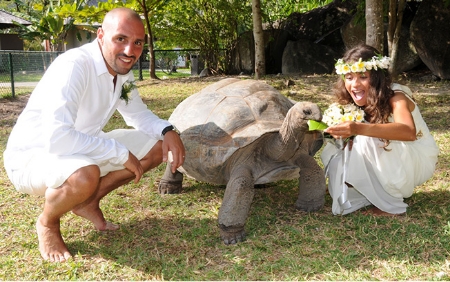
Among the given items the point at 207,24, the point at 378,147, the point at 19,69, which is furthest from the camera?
the point at 207,24

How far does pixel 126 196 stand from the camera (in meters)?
3.66

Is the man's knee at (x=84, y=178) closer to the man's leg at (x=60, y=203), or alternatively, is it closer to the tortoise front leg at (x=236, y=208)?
the man's leg at (x=60, y=203)

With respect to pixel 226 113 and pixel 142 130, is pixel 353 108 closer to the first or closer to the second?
pixel 226 113

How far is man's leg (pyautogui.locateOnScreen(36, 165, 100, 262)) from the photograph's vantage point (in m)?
2.40

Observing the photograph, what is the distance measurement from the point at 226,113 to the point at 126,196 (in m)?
1.07

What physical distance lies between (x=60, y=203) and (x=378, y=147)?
1981mm

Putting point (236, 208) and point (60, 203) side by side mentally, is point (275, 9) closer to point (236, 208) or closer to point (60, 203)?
point (236, 208)

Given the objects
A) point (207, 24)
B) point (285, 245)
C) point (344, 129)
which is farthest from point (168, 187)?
point (207, 24)

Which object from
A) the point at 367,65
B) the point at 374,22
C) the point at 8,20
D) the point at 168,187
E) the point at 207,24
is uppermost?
the point at 8,20

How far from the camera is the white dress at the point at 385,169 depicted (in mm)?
3045

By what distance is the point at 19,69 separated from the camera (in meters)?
9.44

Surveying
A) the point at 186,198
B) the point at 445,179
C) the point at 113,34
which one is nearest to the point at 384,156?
the point at 445,179

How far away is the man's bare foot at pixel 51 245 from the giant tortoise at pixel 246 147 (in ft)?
2.98

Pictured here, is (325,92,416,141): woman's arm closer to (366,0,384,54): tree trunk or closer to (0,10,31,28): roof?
(366,0,384,54): tree trunk
